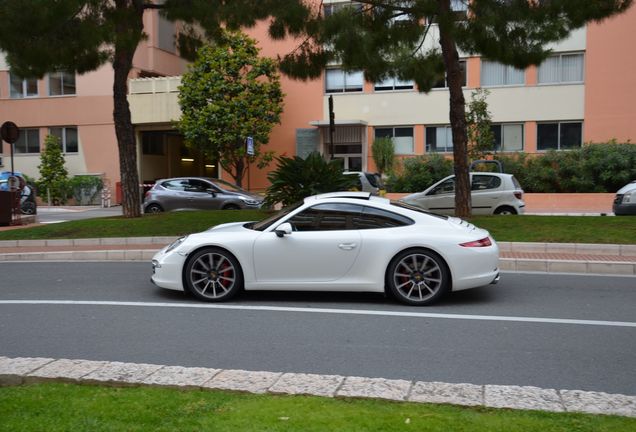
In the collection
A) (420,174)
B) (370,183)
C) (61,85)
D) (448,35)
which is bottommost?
(370,183)

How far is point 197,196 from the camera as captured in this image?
20422 mm

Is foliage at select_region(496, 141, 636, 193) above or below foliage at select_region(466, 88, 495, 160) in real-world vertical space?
below

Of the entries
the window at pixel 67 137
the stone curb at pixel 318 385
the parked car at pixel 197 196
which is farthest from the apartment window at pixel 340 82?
the stone curb at pixel 318 385

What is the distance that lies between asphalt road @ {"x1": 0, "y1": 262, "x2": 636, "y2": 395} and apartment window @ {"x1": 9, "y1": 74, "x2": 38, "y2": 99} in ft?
97.8

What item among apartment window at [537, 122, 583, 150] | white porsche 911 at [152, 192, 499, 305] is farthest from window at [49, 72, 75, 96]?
white porsche 911 at [152, 192, 499, 305]

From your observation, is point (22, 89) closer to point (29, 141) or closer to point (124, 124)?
point (29, 141)

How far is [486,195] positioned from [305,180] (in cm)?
551

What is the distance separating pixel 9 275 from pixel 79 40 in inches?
241

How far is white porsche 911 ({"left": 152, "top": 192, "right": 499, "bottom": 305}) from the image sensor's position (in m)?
7.60

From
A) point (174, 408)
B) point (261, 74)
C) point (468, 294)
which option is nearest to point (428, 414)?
point (174, 408)

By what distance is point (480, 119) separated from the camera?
27672mm

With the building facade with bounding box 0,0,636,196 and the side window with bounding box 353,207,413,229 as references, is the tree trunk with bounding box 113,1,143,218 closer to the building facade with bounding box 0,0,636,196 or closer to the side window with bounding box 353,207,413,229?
the side window with bounding box 353,207,413,229

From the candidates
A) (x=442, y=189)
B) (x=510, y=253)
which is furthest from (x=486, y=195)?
(x=510, y=253)

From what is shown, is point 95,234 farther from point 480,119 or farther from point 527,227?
point 480,119
